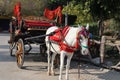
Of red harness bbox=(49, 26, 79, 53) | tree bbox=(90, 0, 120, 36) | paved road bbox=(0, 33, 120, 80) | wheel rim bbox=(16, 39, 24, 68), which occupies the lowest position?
paved road bbox=(0, 33, 120, 80)

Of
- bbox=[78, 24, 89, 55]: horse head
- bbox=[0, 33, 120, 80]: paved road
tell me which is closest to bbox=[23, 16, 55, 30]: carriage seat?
bbox=[0, 33, 120, 80]: paved road

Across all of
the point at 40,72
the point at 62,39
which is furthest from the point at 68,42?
the point at 40,72

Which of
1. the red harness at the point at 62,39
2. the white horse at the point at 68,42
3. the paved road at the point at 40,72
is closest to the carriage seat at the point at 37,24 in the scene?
the paved road at the point at 40,72

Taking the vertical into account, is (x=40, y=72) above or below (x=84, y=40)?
below

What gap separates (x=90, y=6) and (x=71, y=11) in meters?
1.61

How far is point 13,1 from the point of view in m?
45.9

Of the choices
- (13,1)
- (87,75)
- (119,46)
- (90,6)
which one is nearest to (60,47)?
(87,75)

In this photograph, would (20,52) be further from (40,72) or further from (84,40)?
(84,40)

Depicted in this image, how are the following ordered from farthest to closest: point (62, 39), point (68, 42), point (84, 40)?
point (62, 39) < point (68, 42) < point (84, 40)

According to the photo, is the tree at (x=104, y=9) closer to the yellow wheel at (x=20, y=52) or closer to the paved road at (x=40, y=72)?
the paved road at (x=40, y=72)

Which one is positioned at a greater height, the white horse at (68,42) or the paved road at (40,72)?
the white horse at (68,42)

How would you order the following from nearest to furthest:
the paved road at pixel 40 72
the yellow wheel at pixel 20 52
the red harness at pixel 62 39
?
the red harness at pixel 62 39, the paved road at pixel 40 72, the yellow wheel at pixel 20 52

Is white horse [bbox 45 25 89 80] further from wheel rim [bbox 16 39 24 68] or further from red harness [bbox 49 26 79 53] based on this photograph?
wheel rim [bbox 16 39 24 68]

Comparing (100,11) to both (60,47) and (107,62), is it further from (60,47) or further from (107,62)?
(60,47)
